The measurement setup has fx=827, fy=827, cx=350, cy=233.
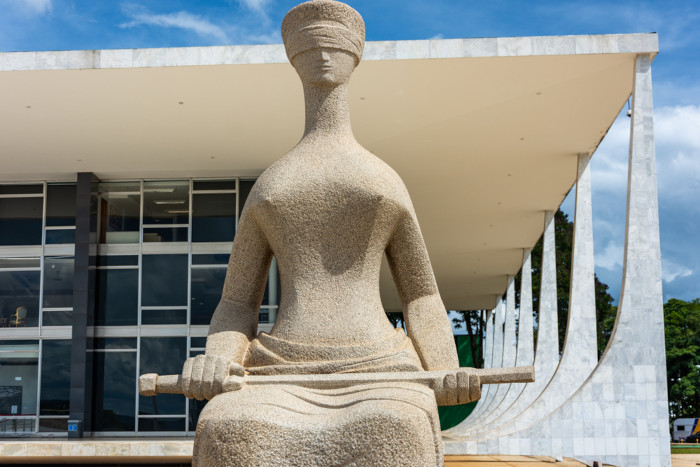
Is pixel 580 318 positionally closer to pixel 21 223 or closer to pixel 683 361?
pixel 21 223

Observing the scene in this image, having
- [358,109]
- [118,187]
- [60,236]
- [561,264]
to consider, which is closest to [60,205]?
[60,236]

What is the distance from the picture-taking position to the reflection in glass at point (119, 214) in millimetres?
19516

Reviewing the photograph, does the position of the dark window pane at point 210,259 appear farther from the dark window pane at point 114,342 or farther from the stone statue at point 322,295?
the stone statue at point 322,295

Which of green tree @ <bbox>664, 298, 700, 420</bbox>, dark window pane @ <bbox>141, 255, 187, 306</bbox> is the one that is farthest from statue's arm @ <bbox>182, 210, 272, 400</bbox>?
green tree @ <bbox>664, 298, 700, 420</bbox>

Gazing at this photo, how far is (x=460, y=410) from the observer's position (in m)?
46.0

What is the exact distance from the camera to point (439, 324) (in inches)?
159

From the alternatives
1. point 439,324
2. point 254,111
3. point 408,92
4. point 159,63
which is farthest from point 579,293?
point 439,324

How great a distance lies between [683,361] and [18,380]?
3457cm

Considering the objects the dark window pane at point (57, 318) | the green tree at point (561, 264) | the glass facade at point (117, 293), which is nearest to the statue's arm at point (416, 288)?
the glass facade at point (117, 293)

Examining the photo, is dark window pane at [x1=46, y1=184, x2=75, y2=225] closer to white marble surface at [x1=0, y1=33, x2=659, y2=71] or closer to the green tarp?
white marble surface at [x1=0, y1=33, x2=659, y2=71]

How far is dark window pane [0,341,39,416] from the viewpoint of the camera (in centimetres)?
1895

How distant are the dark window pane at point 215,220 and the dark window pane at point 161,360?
2.42 metres

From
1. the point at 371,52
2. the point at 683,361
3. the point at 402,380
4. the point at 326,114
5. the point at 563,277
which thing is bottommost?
the point at 683,361

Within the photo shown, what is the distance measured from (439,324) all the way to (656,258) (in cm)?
1025
